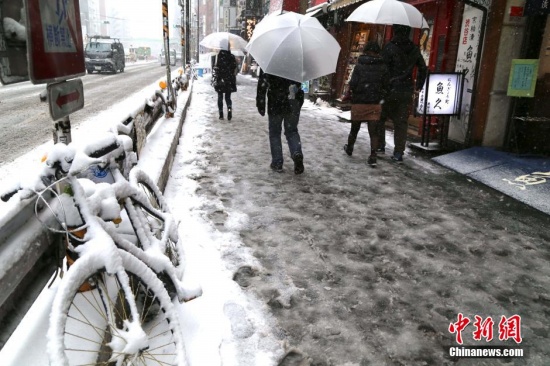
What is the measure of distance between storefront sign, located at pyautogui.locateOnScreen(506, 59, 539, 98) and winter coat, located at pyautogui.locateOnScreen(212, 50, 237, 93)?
22.3ft

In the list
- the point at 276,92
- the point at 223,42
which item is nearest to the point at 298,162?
the point at 276,92

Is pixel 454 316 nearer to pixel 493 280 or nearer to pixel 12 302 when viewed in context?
pixel 493 280

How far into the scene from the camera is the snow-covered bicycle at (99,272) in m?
1.94

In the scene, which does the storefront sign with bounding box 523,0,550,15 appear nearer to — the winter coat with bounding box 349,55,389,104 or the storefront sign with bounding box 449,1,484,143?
the storefront sign with bounding box 449,1,484,143

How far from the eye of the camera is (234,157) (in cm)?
771

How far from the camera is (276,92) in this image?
642 centimetres

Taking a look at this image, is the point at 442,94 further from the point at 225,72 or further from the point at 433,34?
the point at 225,72

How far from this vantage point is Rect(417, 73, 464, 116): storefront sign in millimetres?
7965

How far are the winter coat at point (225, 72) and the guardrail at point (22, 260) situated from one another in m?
9.28

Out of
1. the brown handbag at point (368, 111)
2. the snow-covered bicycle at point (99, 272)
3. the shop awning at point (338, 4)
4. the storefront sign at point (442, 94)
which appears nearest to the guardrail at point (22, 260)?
the snow-covered bicycle at point (99, 272)

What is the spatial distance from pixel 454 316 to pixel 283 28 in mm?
4862

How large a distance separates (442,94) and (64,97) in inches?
294

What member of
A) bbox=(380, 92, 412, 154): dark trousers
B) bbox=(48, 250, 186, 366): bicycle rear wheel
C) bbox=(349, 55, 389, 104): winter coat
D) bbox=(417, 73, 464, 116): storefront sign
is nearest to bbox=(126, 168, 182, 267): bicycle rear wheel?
bbox=(48, 250, 186, 366): bicycle rear wheel

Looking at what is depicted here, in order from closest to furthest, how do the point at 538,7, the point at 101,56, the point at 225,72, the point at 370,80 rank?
1. the point at 538,7
2. the point at 370,80
3. the point at 225,72
4. the point at 101,56
